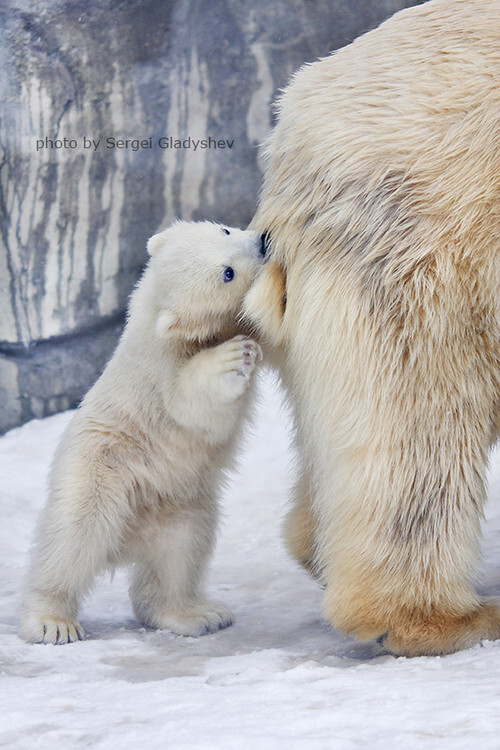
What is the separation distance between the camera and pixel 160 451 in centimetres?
253

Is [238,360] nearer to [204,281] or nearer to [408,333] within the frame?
[204,281]

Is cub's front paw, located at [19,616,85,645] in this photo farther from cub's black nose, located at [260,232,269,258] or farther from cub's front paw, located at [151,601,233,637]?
cub's black nose, located at [260,232,269,258]

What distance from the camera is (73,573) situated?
2.41 m

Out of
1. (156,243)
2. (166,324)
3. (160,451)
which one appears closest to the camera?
(166,324)

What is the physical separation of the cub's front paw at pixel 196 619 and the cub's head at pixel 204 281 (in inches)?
27.6

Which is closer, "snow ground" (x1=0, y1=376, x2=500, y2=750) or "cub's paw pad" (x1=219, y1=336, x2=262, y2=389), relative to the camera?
"snow ground" (x1=0, y1=376, x2=500, y2=750)

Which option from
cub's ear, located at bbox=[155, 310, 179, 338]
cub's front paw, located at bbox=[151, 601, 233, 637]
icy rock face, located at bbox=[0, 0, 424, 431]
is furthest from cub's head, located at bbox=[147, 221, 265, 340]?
icy rock face, located at bbox=[0, 0, 424, 431]

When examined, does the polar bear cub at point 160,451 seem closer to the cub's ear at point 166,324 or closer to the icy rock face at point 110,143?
the cub's ear at point 166,324

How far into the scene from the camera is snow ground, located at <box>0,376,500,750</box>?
57.6 inches

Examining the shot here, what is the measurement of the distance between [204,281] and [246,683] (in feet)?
3.30

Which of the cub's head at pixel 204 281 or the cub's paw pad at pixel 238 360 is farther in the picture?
the cub's head at pixel 204 281

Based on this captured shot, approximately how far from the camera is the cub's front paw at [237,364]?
2260mm

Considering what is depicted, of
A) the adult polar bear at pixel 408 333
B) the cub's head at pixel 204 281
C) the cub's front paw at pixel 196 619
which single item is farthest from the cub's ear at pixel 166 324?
the cub's front paw at pixel 196 619

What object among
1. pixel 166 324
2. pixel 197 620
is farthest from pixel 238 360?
pixel 197 620
